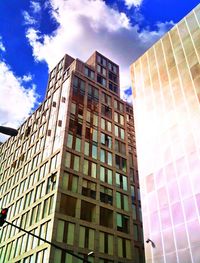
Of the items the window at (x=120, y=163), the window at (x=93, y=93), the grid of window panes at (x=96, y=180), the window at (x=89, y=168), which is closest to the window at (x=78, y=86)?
the grid of window panes at (x=96, y=180)

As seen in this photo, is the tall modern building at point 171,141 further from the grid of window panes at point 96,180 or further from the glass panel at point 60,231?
the grid of window panes at point 96,180

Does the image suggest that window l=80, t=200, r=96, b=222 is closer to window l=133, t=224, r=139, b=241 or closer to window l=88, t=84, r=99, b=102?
window l=133, t=224, r=139, b=241

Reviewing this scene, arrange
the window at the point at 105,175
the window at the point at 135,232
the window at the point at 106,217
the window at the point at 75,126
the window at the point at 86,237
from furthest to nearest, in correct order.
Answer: the window at the point at 75,126 < the window at the point at 105,175 < the window at the point at 135,232 < the window at the point at 106,217 < the window at the point at 86,237

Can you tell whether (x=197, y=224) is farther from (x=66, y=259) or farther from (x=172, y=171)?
(x=66, y=259)

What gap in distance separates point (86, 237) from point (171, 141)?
78.5 feet

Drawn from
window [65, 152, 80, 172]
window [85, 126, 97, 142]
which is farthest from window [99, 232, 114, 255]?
window [85, 126, 97, 142]

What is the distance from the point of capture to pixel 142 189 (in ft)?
90.4

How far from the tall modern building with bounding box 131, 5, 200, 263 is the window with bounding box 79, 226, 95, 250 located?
64.3 ft

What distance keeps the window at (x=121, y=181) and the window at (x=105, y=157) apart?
9.87 feet

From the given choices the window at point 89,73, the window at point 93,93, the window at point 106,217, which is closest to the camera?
the window at point 106,217

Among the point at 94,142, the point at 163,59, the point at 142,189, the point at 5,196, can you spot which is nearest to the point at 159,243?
the point at 142,189

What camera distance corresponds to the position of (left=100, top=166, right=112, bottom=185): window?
52.8 metres

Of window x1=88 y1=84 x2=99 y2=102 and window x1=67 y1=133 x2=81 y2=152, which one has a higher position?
window x1=88 y1=84 x2=99 y2=102

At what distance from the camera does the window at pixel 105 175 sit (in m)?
52.8
